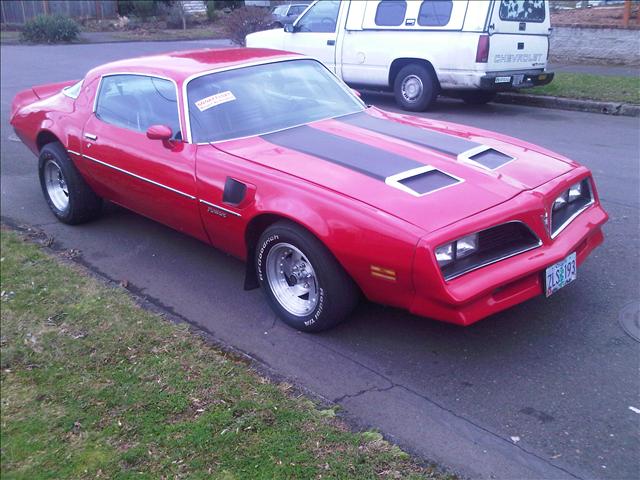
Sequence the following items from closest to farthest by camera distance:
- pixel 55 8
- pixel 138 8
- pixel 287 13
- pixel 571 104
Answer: pixel 571 104, pixel 287 13, pixel 55 8, pixel 138 8

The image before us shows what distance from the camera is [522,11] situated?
416 inches

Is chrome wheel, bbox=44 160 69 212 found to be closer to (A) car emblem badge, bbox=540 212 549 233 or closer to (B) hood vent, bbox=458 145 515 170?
(B) hood vent, bbox=458 145 515 170

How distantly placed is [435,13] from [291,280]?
24.9 feet

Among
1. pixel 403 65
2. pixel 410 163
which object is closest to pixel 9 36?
pixel 403 65

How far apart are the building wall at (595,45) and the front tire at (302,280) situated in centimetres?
1234

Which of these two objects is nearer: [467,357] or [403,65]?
[467,357]

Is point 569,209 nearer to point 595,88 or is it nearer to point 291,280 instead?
point 291,280

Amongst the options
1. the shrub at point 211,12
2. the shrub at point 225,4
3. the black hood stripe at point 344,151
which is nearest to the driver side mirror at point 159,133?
the black hood stripe at point 344,151

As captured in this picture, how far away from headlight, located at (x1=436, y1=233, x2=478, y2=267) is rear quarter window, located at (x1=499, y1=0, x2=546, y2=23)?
759 centimetres

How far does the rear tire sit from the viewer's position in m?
5.96

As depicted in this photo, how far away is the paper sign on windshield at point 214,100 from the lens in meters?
4.83

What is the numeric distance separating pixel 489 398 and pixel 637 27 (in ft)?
42.2

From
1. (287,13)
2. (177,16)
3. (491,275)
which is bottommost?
(491,275)

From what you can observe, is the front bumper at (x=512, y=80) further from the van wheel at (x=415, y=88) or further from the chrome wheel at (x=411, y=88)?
the chrome wheel at (x=411, y=88)
